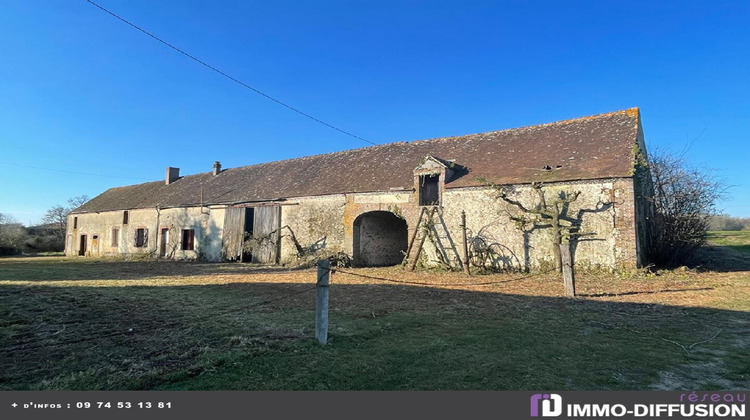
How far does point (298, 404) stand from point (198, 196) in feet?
75.0

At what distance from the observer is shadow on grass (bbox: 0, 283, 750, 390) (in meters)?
3.60

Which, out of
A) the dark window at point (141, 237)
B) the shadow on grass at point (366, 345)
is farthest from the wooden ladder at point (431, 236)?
the dark window at point (141, 237)

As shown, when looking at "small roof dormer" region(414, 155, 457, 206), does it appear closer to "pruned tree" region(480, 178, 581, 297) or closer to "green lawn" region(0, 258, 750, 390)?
"pruned tree" region(480, 178, 581, 297)

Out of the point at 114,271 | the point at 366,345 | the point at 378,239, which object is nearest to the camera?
the point at 366,345

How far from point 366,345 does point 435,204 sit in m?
10.5

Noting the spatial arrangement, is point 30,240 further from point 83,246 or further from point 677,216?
point 677,216

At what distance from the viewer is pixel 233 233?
2005cm

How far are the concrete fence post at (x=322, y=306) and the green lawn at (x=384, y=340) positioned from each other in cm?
14

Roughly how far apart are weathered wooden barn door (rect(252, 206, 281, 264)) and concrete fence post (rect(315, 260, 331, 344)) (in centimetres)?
1416

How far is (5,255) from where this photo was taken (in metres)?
28.4

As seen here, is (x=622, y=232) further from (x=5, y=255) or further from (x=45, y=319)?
(x=5, y=255)

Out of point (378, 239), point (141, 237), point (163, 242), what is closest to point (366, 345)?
point (378, 239)

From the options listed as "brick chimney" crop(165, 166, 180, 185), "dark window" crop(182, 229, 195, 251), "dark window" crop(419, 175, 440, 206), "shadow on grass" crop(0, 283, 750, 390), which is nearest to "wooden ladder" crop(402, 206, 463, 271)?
"dark window" crop(419, 175, 440, 206)

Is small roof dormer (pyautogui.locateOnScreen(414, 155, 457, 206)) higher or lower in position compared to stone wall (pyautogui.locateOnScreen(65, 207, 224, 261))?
higher
